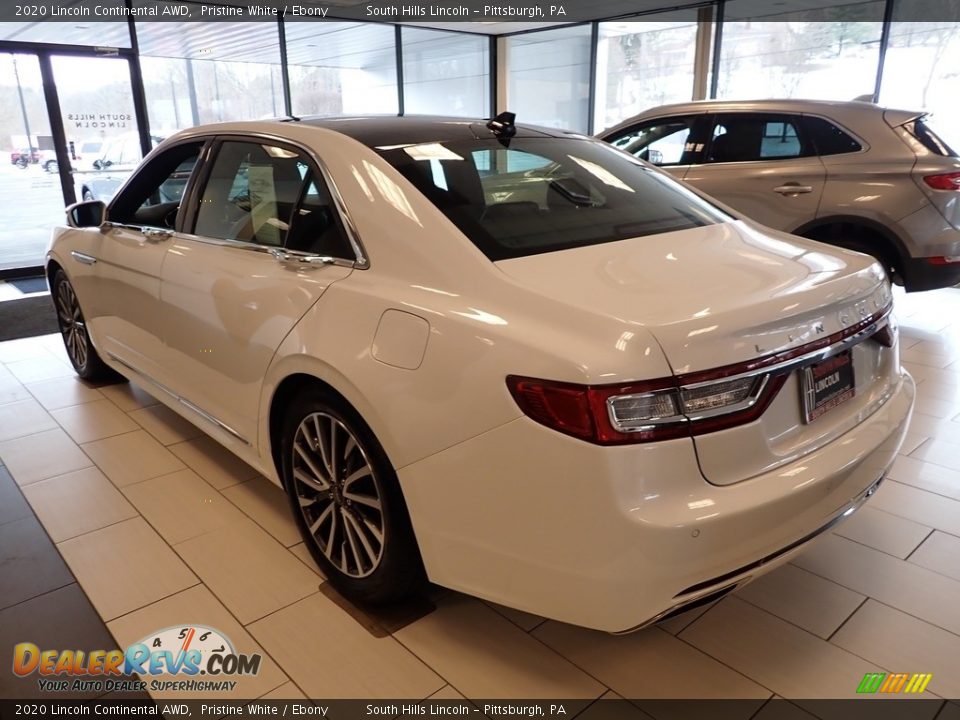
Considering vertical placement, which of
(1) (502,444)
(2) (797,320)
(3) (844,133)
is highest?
(3) (844,133)

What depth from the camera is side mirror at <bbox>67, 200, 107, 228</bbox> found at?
310cm

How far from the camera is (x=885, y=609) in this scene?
1.96 metres

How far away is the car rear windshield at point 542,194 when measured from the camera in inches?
68.3

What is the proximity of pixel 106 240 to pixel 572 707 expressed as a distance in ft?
8.67

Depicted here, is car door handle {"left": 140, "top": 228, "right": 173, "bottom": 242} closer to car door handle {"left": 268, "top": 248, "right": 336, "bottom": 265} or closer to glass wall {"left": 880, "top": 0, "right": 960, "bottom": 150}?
car door handle {"left": 268, "top": 248, "right": 336, "bottom": 265}

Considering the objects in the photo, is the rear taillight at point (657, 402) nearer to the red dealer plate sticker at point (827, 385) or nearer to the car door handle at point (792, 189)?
the red dealer plate sticker at point (827, 385)

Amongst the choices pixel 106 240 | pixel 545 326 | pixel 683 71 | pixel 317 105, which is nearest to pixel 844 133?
pixel 545 326

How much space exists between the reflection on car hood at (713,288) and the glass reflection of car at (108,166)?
776 cm

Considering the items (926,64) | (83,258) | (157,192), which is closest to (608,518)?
(157,192)

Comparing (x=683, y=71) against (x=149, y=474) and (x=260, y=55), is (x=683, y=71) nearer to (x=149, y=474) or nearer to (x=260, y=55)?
(x=260, y=55)

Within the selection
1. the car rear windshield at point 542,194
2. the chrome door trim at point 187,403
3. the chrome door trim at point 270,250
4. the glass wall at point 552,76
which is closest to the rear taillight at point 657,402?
the car rear windshield at point 542,194

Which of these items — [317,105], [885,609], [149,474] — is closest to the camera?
[885,609]

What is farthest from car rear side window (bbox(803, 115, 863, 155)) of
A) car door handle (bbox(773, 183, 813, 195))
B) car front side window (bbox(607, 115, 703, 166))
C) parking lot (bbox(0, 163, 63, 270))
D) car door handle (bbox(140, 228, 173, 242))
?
parking lot (bbox(0, 163, 63, 270))

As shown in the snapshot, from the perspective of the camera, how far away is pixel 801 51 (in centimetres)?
782
